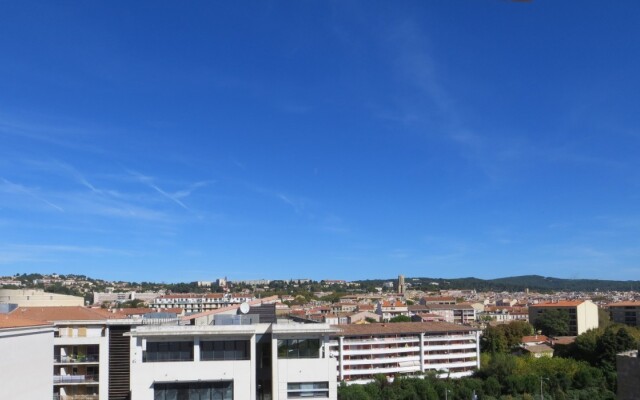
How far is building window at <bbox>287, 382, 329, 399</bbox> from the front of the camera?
17.1m

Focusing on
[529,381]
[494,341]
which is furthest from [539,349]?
[529,381]

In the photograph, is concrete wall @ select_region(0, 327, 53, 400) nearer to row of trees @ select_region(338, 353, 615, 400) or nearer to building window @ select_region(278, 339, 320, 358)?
building window @ select_region(278, 339, 320, 358)

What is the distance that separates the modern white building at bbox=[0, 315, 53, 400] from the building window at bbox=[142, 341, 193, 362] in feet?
11.4

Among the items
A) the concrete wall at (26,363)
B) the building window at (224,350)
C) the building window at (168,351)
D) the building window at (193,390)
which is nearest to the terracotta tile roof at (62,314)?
the concrete wall at (26,363)

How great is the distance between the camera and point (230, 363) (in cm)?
1702

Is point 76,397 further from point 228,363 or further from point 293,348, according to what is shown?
point 293,348

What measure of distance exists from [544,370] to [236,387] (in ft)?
168

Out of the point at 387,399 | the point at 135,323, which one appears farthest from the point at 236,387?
the point at 387,399

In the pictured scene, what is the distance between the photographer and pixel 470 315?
12419cm

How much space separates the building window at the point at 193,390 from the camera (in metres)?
16.8

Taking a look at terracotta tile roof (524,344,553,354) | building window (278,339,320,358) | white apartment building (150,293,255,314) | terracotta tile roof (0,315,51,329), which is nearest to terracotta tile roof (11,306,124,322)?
terracotta tile roof (0,315,51,329)

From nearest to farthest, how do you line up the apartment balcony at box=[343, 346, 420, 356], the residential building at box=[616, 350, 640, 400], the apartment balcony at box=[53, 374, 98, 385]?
1. the residential building at box=[616, 350, 640, 400]
2. the apartment balcony at box=[53, 374, 98, 385]
3. the apartment balcony at box=[343, 346, 420, 356]

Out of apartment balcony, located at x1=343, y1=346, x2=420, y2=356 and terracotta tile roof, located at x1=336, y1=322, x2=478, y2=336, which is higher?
terracotta tile roof, located at x1=336, y1=322, x2=478, y2=336

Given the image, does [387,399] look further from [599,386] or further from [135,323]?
[135,323]
